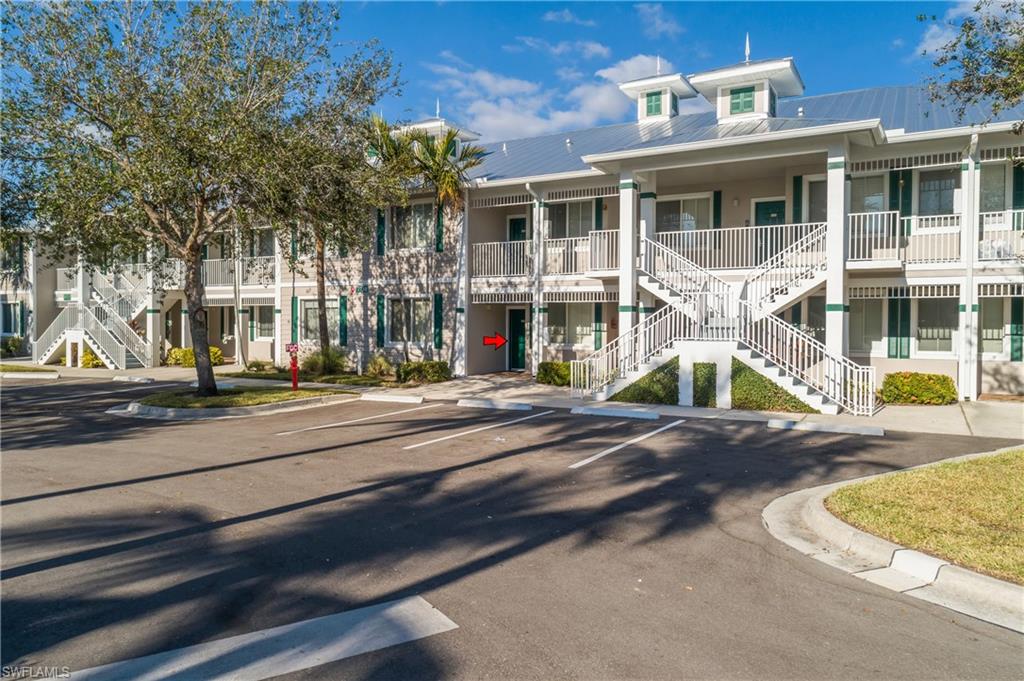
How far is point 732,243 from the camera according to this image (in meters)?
17.9

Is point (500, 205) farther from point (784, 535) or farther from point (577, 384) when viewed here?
point (784, 535)

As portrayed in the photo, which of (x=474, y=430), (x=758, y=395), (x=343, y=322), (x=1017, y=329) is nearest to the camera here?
(x=474, y=430)

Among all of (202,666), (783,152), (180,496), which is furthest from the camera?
(783,152)

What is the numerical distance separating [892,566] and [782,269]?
11.5 metres

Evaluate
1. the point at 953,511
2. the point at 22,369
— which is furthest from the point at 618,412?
the point at 22,369

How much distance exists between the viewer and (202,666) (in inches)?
154

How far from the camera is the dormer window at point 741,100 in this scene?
66.9ft

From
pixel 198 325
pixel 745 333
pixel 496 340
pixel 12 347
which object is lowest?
pixel 12 347

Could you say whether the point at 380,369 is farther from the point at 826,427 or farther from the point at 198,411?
the point at 826,427

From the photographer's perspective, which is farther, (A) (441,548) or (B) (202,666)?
(A) (441,548)

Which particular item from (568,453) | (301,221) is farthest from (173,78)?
(568,453)

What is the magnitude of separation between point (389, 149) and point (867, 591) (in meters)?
17.8

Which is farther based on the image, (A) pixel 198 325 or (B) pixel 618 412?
(A) pixel 198 325

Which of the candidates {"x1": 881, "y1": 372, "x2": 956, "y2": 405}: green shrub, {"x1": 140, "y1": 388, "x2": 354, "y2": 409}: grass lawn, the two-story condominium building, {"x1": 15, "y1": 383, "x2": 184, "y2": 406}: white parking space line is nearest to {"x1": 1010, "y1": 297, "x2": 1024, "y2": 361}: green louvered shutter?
the two-story condominium building
